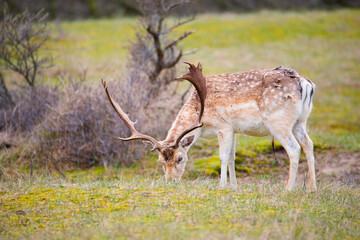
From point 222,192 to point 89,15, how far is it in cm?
3399

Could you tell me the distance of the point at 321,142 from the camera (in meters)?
11.9

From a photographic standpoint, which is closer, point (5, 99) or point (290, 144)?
point (290, 144)

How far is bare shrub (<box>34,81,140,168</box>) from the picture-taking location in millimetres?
10992

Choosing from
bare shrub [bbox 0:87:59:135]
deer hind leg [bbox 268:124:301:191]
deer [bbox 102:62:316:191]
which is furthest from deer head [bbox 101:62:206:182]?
bare shrub [bbox 0:87:59:135]

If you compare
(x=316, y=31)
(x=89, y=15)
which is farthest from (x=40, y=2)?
(x=316, y=31)

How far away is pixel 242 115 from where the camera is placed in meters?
8.05

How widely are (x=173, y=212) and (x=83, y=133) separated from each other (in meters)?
5.79

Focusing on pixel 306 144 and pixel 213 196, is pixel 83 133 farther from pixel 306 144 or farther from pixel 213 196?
pixel 306 144

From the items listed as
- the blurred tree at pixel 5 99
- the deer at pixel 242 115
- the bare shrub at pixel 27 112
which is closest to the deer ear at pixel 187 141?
the deer at pixel 242 115

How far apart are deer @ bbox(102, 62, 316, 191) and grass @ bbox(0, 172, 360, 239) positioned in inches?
31.3

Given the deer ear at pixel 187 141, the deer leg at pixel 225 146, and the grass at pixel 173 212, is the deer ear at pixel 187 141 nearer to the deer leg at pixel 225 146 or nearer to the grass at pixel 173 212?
the deer leg at pixel 225 146

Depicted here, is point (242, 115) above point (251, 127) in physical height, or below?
above

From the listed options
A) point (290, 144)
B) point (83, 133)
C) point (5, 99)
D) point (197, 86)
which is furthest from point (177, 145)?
point (5, 99)

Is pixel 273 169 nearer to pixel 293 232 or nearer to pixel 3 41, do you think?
pixel 293 232
